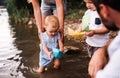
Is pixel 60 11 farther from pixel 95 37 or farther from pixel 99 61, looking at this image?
pixel 99 61

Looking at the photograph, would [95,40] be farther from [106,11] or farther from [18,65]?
[106,11]

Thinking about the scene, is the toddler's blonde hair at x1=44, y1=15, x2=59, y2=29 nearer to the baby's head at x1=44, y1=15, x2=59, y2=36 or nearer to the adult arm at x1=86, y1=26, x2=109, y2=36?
the baby's head at x1=44, y1=15, x2=59, y2=36

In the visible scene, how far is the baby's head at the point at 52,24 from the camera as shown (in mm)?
5117

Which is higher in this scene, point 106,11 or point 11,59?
point 106,11

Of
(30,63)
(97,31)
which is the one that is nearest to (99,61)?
(97,31)

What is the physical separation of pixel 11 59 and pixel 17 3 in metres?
11.3

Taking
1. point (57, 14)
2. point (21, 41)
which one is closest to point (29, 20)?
point (21, 41)

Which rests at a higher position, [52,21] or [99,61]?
[99,61]

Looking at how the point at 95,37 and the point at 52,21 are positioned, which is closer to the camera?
the point at 95,37

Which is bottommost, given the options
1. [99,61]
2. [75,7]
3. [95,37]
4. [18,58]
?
[75,7]

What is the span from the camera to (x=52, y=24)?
5.12 metres

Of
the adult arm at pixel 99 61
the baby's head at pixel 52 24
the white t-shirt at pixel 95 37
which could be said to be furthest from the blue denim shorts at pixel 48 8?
the adult arm at pixel 99 61

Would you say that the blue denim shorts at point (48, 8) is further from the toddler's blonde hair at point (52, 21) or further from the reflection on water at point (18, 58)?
the reflection on water at point (18, 58)

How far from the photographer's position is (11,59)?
6.42 m
